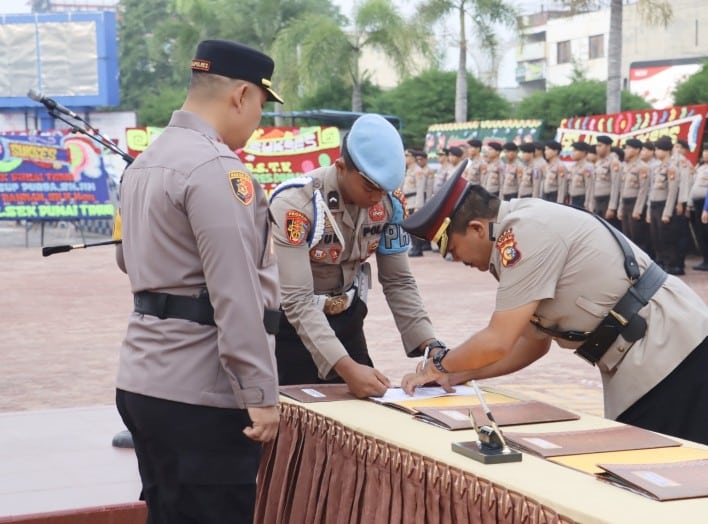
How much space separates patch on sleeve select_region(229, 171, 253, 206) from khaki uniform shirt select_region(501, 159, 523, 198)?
17064 mm

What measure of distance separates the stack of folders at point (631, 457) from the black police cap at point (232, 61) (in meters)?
1.19

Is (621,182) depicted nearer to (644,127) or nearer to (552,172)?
(644,127)

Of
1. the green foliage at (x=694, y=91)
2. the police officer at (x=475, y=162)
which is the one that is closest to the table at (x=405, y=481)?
the police officer at (x=475, y=162)

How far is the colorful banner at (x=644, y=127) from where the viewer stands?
16875 mm

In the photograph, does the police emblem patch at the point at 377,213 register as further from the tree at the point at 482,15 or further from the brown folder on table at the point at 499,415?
the tree at the point at 482,15

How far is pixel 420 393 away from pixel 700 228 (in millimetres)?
13927

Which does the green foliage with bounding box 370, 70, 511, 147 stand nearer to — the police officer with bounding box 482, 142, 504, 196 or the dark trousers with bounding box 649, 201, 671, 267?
the police officer with bounding box 482, 142, 504, 196

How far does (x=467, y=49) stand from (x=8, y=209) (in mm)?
13594

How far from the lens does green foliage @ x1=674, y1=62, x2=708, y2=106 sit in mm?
27016

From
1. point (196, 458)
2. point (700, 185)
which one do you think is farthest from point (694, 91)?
point (196, 458)

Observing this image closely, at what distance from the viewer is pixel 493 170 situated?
19875 mm

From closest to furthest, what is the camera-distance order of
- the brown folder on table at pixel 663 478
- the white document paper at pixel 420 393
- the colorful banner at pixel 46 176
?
the brown folder on table at pixel 663 478 < the white document paper at pixel 420 393 < the colorful banner at pixel 46 176

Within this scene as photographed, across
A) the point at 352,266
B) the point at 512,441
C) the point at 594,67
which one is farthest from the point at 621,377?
the point at 594,67

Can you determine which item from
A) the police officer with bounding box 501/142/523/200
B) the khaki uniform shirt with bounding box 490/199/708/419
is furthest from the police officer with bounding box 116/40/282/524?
the police officer with bounding box 501/142/523/200
